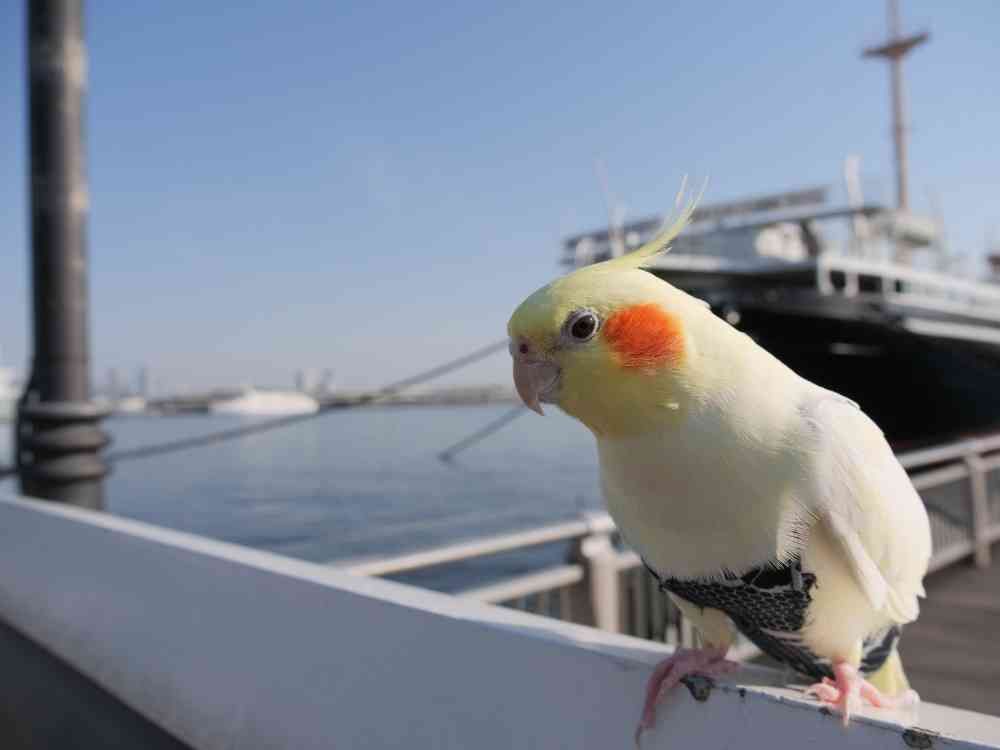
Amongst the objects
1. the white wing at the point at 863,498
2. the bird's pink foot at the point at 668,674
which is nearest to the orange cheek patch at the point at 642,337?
the white wing at the point at 863,498

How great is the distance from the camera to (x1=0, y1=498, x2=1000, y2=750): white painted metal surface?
1.37m

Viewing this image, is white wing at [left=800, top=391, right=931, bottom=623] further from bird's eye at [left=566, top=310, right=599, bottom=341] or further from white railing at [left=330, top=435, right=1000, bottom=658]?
white railing at [left=330, top=435, right=1000, bottom=658]

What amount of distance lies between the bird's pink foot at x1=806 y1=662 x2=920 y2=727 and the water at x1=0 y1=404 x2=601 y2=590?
6424 mm

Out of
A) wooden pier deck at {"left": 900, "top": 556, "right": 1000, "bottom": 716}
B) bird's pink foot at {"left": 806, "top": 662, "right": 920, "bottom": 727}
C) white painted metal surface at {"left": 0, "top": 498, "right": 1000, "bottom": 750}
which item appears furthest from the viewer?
wooden pier deck at {"left": 900, "top": 556, "right": 1000, "bottom": 716}

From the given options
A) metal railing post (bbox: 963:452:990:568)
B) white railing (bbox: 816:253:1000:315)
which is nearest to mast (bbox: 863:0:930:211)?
white railing (bbox: 816:253:1000:315)

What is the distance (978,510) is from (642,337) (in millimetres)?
6314

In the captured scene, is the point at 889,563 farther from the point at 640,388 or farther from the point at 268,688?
A: the point at 268,688

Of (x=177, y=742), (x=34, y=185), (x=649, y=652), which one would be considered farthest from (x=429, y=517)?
(x=649, y=652)

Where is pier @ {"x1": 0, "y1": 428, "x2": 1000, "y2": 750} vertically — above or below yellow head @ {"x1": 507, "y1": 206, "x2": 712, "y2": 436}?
below

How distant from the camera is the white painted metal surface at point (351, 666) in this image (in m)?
1.37

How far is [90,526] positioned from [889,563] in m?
2.82

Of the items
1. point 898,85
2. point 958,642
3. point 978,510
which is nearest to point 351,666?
point 958,642

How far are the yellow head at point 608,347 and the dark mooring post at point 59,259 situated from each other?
3.33 metres

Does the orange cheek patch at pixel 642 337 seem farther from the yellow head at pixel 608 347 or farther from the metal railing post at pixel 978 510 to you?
the metal railing post at pixel 978 510
